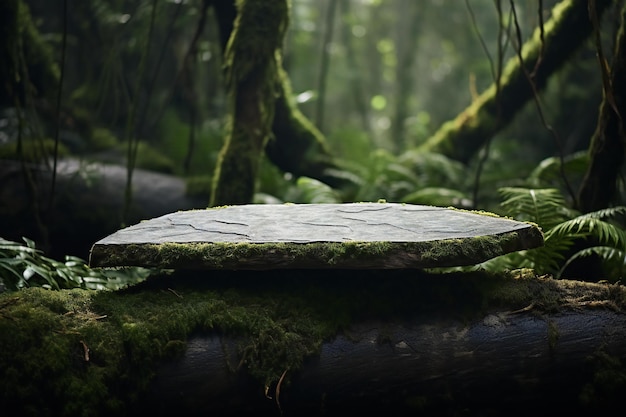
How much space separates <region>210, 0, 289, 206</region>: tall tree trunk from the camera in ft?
Answer: 16.9

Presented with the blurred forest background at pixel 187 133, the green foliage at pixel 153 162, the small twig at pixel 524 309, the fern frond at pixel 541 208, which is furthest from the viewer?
the green foliage at pixel 153 162

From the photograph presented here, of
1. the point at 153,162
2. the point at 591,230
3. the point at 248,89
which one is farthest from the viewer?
the point at 153,162

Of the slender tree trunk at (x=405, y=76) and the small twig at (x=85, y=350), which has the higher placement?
the slender tree trunk at (x=405, y=76)

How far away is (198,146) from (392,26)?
12114 millimetres

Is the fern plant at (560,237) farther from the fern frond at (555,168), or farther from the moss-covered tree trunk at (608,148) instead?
the fern frond at (555,168)

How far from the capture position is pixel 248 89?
531 centimetres

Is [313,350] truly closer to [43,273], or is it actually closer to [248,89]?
[43,273]

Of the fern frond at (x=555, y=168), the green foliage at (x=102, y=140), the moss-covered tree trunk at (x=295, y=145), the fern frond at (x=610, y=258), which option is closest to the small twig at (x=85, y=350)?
the fern frond at (x=610, y=258)

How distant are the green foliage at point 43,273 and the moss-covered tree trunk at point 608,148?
11.5 feet

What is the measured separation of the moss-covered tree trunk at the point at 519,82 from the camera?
5.80 meters

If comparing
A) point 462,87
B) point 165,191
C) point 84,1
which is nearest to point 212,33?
point 84,1

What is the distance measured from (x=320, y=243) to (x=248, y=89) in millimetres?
2873

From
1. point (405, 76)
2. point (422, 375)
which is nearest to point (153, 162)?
point (422, 375)

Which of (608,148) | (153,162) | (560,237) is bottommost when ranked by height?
(153,162)
